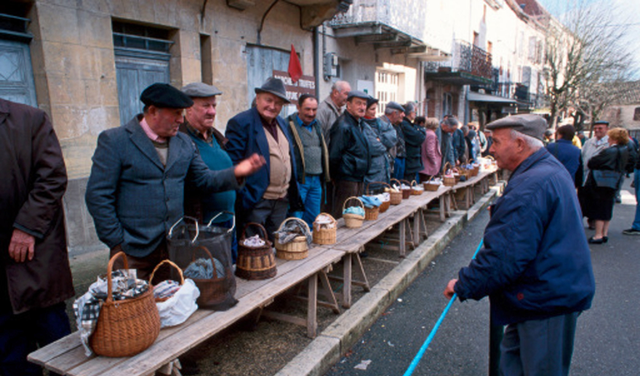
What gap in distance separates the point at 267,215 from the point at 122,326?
203 cm

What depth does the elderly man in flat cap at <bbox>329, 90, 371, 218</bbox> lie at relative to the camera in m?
5.05

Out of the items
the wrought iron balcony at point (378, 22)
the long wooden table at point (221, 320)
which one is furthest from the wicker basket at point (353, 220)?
the wrought iron balcony at point (378, 22)

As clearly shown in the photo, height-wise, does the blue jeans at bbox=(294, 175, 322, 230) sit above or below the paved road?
above

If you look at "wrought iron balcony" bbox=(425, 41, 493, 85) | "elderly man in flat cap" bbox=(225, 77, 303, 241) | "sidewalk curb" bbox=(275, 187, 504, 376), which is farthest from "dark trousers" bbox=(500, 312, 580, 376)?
"wrought iron balcony" bbox=(425, 41, 493, 85)

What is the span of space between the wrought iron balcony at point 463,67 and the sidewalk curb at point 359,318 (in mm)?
12237

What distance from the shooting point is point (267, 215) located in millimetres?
3803

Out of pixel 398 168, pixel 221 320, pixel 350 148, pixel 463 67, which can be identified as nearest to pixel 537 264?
pixel 221 320

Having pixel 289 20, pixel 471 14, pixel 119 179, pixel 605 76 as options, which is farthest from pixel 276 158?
pixel 605 76

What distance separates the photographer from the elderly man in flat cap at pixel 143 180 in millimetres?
2389

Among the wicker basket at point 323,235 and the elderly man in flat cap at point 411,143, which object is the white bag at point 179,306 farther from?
the elderly man in flat cap at point 411,143

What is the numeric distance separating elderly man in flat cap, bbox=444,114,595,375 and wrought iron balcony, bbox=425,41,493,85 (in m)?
15.7

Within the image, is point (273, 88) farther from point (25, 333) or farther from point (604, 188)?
point (604, 188)

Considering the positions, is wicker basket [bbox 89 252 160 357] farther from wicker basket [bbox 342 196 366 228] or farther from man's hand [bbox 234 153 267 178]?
wicker basket [bbox 342 196 366 228]

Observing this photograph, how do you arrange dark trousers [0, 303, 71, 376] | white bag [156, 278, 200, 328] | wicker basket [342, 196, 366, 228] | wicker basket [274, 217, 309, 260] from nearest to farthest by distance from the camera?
white bag [156, 278, 200, 328] → dark trousers [0, 303, 71, 376] → wicker basket [274, 217, 309, 260] → wicker basket [342, 196, 366, 228]
